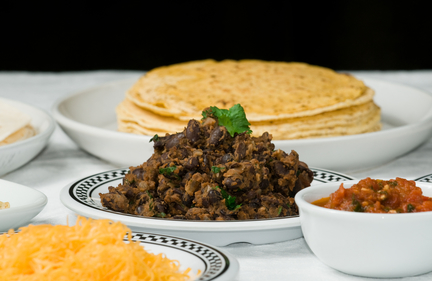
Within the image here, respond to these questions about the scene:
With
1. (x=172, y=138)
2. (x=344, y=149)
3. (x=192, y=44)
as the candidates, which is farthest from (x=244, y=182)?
(x=192, y=44)

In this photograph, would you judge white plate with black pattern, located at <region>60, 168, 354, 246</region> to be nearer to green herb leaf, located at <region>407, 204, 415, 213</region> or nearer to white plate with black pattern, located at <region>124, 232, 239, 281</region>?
white plate with black pattern, located at <region>124, 232, 239, 281</region>

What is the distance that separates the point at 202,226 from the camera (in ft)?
5.44

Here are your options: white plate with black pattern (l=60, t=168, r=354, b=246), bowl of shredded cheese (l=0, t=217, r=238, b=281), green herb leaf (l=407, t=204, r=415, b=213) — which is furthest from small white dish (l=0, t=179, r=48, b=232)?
green herb leaf (l=407, t=204, r=415, b=213)

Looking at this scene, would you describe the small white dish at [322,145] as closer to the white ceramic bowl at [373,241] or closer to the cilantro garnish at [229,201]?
the cilantro garnish at [229,201]

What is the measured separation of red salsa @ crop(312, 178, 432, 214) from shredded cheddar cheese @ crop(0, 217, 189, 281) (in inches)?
22.5

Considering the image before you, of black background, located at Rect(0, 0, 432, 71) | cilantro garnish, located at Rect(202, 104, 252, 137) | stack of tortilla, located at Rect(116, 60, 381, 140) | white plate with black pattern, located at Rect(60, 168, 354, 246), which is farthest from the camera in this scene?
black background, located at Rect(0, 0, 432, 71)

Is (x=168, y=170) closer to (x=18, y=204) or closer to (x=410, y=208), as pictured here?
(x=18, y=204)

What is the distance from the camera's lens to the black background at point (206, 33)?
7.92 m

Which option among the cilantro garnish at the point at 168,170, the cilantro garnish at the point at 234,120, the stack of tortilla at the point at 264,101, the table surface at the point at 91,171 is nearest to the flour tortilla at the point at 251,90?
the stack of tortilla at the point at 264,101

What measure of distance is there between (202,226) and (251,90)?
1667 mm

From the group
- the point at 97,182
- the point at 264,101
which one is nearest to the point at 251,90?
the point at 264,101

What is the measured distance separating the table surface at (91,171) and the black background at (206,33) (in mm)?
2127

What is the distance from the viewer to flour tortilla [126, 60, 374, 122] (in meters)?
2.94

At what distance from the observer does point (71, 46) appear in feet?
26.8
